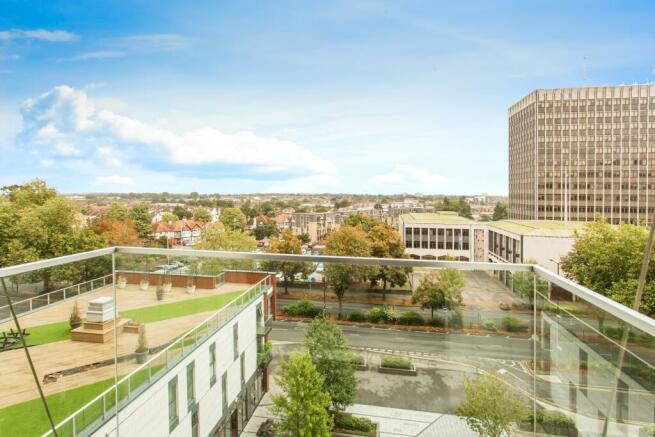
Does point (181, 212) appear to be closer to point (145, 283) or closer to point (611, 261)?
point (611, 261)

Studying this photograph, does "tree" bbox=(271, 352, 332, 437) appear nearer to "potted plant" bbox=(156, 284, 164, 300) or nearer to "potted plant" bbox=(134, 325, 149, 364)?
"potted plant" bbox=(134, 325, 149, 364)

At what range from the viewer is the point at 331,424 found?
6.31 ft

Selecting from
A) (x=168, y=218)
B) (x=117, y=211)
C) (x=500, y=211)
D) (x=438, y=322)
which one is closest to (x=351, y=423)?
(x=438, y=322)

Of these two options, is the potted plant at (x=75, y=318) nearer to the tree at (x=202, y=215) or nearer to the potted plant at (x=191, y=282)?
the potted plant at (x=191, y=282)

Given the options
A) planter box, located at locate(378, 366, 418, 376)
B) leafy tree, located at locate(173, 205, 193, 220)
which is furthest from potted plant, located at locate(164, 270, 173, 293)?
leafy tree, located at locate(173, 205, 193, 220)

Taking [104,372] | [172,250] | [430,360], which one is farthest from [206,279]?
[430,360]

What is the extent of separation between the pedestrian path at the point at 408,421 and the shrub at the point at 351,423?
0.02 m

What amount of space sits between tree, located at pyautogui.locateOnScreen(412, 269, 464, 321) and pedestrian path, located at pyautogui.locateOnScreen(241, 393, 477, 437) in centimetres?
46

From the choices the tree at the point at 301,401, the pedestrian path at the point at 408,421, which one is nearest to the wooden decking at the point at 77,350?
the tree at the point at 301,401

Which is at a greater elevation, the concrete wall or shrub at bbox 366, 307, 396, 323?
shrub at bbox 366, 307, 396, 323

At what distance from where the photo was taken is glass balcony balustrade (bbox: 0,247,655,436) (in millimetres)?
1501

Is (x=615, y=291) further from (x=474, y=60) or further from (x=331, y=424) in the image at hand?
(x=474, y=60)

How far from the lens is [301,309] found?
2.10m

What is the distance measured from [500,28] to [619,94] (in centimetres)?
1788
